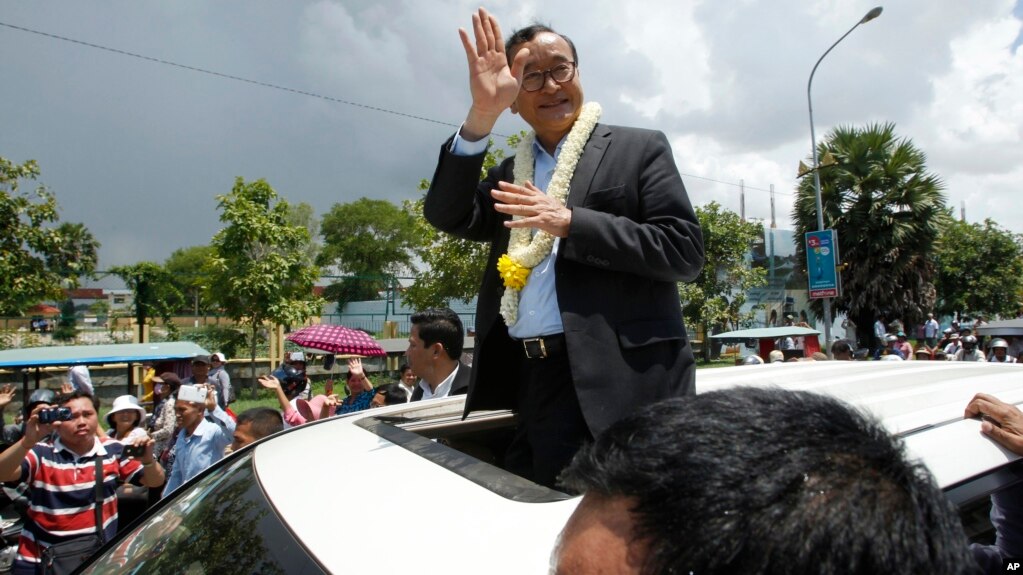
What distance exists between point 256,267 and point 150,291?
2108 mm

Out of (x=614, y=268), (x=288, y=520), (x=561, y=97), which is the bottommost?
(x=288, y=520)

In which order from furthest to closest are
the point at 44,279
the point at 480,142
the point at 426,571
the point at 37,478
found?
the point at 44,279
the point at 37,478
the point at 480,142
the point at 426,571

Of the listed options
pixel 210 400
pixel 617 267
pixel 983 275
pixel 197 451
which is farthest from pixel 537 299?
pixel 983 275

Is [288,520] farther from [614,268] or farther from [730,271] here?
[730,271]

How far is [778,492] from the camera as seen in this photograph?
589 mm

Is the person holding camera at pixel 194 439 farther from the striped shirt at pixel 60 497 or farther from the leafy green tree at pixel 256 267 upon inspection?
the leafy green tree at pixel 256 267

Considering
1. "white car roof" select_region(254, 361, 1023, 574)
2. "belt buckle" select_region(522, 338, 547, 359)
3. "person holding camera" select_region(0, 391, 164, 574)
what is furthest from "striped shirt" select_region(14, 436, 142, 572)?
"belt buckle" select_region(522, 338, 547, 359)

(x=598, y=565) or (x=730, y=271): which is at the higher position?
(x=730, y=271)

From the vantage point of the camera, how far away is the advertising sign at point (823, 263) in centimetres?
1511

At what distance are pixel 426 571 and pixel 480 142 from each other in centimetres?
116

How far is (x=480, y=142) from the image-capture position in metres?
1.81

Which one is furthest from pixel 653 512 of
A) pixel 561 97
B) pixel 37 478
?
pixel 37 478

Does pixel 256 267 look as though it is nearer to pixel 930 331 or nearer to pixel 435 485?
pixel 435 485

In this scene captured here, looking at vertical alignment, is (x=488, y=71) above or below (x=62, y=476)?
above
